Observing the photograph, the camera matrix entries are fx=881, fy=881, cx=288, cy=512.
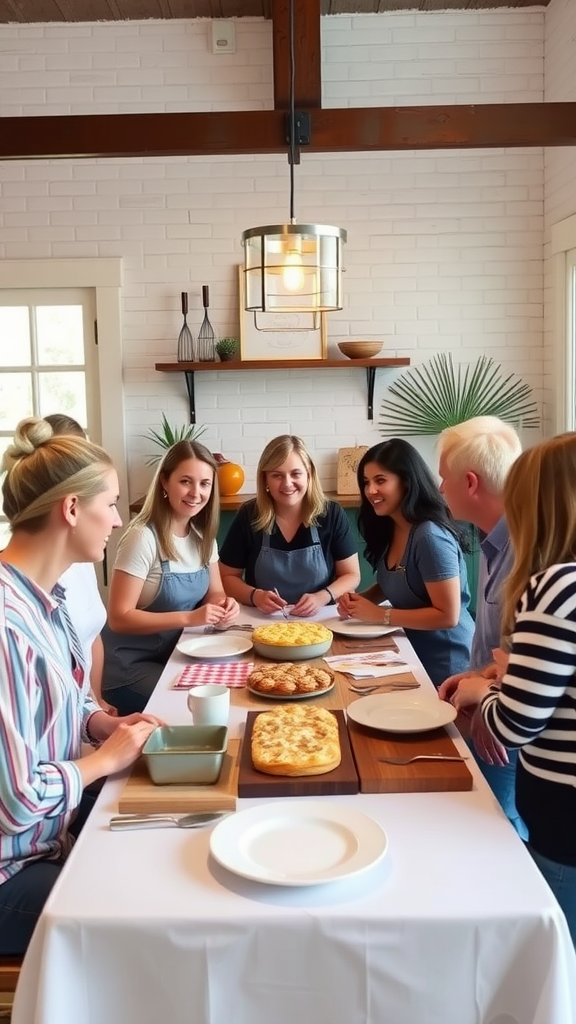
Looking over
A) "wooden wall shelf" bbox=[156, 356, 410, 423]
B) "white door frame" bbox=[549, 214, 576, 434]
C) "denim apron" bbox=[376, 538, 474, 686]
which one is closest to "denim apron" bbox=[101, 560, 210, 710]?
"denim apron" bbox=[376, 538, 474, 686]

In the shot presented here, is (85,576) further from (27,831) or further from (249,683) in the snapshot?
(27,831)

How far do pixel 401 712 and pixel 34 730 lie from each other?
75 cm

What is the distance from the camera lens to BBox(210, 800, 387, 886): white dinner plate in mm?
Result: 1244

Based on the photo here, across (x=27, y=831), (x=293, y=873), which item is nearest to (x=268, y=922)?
(x=293, y=873)

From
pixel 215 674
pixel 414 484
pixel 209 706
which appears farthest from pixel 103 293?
pixel 209 706

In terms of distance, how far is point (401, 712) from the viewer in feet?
6.08

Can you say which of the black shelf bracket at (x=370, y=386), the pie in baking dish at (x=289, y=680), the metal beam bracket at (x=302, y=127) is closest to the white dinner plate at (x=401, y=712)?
the pie in baking dish at (x=289, y=680)

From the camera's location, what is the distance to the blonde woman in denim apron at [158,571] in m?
2.76

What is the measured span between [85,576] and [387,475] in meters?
0.97

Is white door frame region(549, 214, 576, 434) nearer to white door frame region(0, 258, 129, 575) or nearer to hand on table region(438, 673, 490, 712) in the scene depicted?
white door frame region(0, 258, 129, 575)

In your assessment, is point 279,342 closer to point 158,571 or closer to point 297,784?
point 158,571

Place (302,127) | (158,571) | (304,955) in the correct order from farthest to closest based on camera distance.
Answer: (302,127), (158,571), (304,955)

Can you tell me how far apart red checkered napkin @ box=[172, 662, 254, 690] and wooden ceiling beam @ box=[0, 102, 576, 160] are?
2019mm

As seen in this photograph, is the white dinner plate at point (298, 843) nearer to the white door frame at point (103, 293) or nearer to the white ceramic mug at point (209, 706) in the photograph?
the white ceramic mug at point (209, 706)
